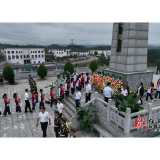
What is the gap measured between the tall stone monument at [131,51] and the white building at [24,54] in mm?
44390

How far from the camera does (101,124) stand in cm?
598

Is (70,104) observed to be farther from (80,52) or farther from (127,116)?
(80,52)

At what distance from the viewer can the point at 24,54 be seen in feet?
160

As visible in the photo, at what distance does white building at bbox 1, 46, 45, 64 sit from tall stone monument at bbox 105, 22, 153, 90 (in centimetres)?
4439

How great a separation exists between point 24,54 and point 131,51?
4662 centimetres

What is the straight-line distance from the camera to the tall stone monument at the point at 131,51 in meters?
8.62

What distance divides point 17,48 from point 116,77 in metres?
45.6

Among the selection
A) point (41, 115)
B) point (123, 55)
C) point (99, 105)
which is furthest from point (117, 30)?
point (41, 115)

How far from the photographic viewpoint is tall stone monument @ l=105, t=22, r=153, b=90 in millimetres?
8617

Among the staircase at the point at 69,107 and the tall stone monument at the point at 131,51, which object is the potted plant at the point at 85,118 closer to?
the staircase at the point at 69,107

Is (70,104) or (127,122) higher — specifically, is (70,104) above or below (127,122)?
below
